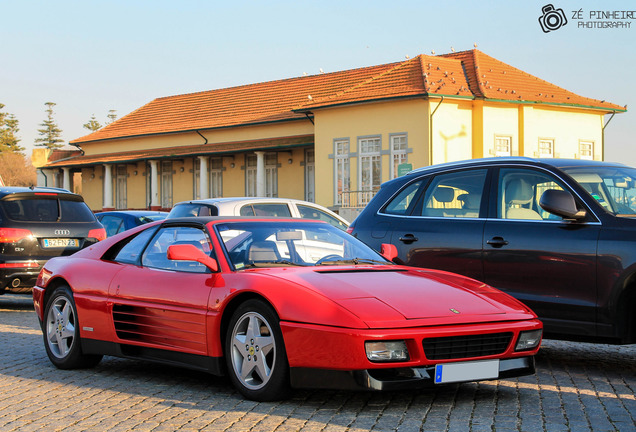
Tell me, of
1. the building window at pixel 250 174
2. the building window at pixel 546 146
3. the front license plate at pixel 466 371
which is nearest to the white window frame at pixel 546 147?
the building window at pixel 546 146

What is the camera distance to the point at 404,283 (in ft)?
19.2

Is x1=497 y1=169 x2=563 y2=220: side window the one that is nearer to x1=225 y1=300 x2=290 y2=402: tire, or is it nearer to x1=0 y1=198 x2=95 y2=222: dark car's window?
x1=225 y1=300 x2=290 y2=402: tire

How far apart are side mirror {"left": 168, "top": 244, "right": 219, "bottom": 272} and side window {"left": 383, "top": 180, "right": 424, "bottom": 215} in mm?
2621

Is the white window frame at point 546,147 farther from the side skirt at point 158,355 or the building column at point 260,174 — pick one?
the side skirt at point 158,355

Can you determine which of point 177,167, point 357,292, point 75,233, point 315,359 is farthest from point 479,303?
point 177,167

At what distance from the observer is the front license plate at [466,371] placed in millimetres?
5297

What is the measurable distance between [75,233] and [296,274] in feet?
27.0

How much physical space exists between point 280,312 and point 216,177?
Result: 41065 millimetres

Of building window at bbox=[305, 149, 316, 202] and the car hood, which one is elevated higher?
building window at bbox=[305, 149, 316, 202]

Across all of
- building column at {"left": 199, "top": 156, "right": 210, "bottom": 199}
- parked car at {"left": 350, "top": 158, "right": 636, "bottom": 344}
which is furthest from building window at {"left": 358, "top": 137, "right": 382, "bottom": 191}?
parked car at {"left": 350, "top": 158, "right": 636, "bottom": 344}

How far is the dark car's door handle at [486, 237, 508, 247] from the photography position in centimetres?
727

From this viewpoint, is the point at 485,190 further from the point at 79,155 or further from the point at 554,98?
the point at 79,155

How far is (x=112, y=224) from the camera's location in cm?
1694

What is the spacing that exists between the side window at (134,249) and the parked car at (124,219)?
9043mm
